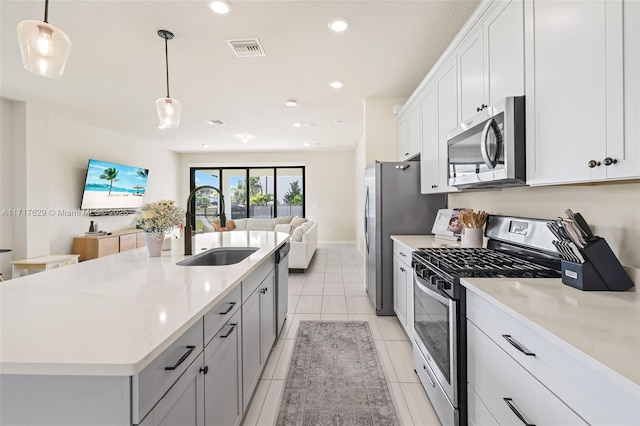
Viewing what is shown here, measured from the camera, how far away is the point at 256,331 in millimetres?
1859

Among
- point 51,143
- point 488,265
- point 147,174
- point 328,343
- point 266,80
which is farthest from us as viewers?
point 147,174

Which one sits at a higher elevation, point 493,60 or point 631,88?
A: point 493,60

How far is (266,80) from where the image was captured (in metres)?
3.55

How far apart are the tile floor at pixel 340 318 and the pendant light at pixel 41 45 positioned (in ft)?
7.20

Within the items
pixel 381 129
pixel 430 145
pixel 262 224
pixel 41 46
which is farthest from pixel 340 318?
pixel 262 224

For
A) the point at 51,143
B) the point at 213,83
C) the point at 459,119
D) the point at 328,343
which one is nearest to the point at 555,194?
the point at 459,119

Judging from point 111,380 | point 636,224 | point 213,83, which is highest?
point 213,83

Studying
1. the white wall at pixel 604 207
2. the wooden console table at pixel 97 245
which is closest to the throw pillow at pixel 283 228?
the wooden console table at pixel 97 245

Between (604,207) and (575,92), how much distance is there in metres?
0.59

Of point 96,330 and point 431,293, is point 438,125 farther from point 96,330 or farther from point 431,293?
point 96,330

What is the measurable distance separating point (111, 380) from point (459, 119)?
243cm

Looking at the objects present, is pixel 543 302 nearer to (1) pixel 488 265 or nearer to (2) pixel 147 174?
(1) pixel 488 265

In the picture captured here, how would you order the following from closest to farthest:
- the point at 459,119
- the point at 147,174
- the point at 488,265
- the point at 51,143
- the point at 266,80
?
the point at 488,265 → the point at 459,119 → the point at 266,80 → the point at 51,143 → the point at 147,174

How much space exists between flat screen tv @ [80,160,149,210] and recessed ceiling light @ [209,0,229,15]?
476cm
